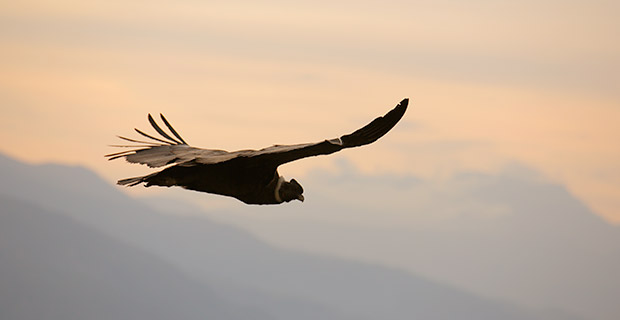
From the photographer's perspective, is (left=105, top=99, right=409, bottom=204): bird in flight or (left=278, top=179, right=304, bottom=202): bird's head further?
(left=278, top=179, right=304, bottom=202): bird's head

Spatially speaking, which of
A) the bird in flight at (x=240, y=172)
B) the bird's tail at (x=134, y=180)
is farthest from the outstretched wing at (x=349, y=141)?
the bird's tail at (x=134, y=180)

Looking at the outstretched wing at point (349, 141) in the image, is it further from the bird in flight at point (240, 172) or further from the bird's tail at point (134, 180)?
the bird's tail at point (134, 180)

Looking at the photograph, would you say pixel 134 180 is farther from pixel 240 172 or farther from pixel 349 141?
pixel 349 141

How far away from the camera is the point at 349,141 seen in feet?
65.7

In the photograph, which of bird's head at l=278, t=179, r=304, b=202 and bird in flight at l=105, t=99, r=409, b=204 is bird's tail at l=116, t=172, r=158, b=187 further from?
bird's head at l=278, t=179, r=304, b=202

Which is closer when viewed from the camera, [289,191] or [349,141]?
[349,141]

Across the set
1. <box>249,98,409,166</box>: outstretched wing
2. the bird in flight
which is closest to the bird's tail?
the bird in flight

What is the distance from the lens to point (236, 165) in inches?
848

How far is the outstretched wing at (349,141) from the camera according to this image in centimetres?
1955

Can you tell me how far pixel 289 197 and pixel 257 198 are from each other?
586mm

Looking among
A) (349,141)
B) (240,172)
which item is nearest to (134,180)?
(240,172)

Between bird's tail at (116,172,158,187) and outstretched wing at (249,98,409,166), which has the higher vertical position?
outstretched wing at (249,98,409,166)

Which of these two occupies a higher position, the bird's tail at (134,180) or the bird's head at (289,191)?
the bird's head at (289,191)

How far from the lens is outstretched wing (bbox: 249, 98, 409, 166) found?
1955cm
